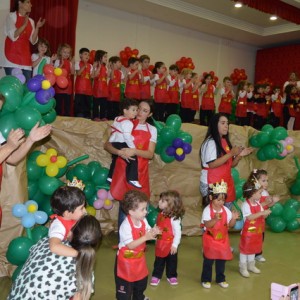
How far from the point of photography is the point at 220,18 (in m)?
9.42

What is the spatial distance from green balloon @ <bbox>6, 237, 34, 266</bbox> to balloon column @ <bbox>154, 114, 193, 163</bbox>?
1.86m

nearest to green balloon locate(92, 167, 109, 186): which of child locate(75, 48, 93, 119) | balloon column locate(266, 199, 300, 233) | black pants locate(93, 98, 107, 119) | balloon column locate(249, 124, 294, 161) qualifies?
balloon column locate(249, 124, 294, 161)

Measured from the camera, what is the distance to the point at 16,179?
10.8ft

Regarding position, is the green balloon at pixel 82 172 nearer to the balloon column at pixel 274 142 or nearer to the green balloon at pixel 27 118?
the green balloon at pixel 27 118

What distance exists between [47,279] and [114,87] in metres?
5.30

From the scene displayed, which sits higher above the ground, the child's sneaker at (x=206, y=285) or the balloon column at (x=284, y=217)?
the balloon column at (x=284, y=217)

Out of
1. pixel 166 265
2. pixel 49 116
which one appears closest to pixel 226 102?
pixel 49 116

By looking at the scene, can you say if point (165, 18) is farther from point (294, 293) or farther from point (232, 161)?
point (294, 293)

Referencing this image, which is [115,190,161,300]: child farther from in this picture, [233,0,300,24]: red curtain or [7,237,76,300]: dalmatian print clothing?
[233,0,300,24]: red curtain

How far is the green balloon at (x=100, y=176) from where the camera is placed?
4.06 metres

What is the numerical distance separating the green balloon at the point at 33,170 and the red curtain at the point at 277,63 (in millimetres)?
9378

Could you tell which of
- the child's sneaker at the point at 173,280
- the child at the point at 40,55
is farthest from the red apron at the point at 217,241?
the child at the point at 40,55

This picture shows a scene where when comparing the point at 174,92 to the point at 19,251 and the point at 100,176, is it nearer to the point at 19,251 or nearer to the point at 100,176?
the point at 100,176

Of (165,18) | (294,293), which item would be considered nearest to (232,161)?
(294,293)
